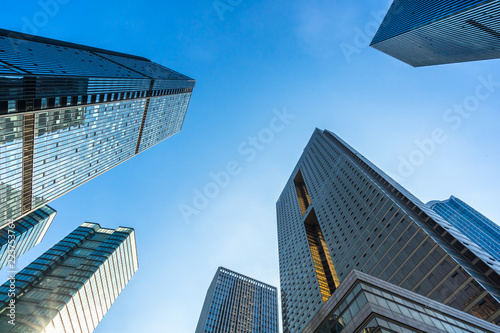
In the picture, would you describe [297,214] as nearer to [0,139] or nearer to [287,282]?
[287,282]

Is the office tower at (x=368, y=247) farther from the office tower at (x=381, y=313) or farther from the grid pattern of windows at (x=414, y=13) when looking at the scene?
the grid pattern of windows at (x=414, y=13)

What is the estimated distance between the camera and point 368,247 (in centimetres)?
6316

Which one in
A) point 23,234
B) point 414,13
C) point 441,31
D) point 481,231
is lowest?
point 23,234

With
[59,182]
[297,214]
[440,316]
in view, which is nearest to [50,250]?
[59,182]

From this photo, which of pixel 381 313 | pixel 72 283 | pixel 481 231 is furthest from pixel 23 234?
pixel 481 231

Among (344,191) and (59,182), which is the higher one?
(344,191)

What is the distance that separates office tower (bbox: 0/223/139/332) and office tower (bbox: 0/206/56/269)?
11287 mm

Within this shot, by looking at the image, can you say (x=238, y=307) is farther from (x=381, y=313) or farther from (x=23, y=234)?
(x=381, y=313)

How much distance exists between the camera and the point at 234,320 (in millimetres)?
128750

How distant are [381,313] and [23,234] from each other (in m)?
116

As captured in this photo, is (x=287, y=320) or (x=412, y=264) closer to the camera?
(x=412, y=264)

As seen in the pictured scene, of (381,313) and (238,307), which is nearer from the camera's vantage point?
(381,313)

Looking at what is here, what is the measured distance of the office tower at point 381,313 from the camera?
75.4 ft

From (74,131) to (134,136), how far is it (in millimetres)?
33286
